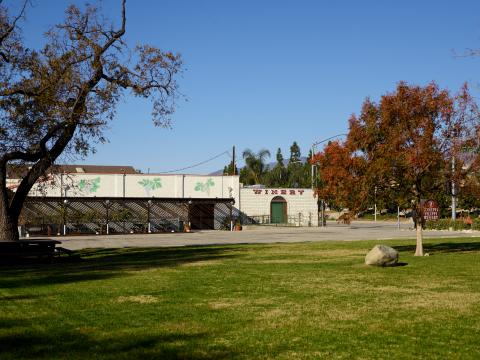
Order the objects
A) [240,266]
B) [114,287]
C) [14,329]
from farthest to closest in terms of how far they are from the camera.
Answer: [240,266], [114,287], [14,329]

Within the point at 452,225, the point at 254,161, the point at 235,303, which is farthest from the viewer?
A: the point at 254,161

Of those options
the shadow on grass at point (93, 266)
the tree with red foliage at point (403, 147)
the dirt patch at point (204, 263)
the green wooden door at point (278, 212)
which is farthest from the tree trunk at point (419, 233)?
the green wooden door at point (278, 212)

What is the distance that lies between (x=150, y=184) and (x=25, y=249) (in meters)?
31.4

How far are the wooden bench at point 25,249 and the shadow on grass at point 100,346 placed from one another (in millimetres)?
11739

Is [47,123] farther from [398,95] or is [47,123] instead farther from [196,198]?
[196,198]

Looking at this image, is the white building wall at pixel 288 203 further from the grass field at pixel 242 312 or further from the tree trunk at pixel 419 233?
the grass field at pixel 242 312

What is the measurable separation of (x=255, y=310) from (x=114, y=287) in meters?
4.55

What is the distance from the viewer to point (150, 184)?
5147 cm

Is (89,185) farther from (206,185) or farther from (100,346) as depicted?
(100,346)

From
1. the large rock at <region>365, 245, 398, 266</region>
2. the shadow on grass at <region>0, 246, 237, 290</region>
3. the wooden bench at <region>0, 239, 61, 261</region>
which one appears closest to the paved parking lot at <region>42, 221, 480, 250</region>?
the shadow on grass at <region>0, 246, 237, 290</region>

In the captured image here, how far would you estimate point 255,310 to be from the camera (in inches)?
413

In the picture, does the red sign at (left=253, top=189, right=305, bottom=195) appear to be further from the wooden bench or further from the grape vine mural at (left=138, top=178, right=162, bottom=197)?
the wooden bench

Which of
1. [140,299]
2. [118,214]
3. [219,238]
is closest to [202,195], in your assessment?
[118,214]

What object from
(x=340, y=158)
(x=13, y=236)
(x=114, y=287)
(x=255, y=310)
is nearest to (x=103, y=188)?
(x=13, y=236)
